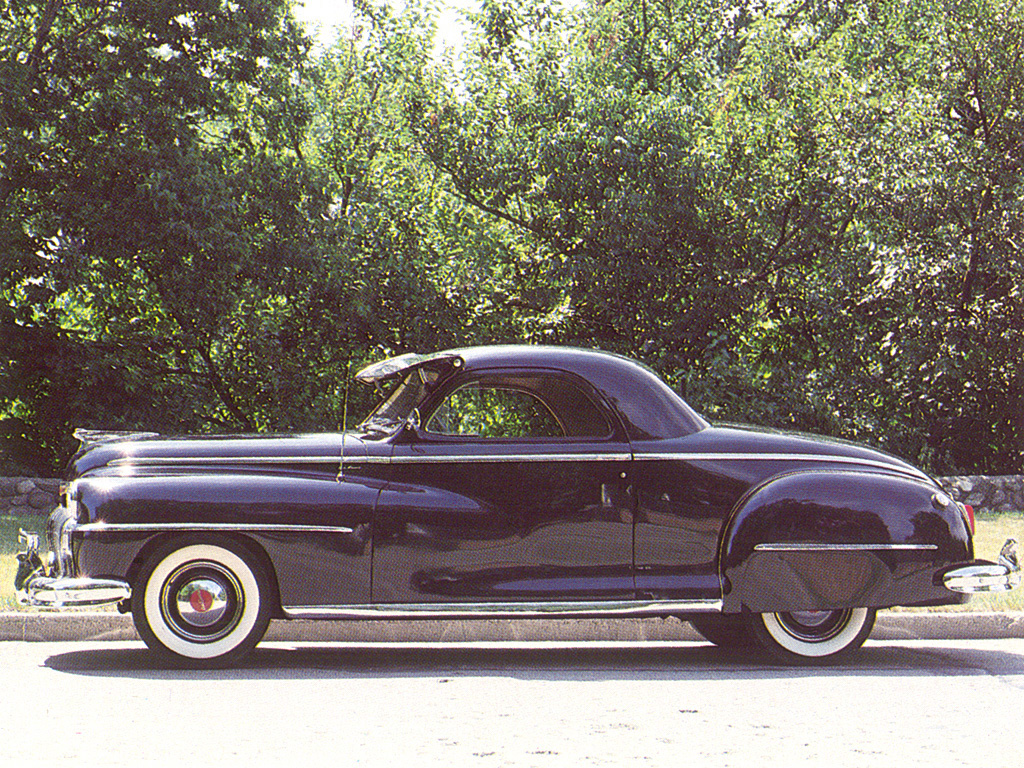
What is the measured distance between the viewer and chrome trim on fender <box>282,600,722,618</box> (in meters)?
6.59

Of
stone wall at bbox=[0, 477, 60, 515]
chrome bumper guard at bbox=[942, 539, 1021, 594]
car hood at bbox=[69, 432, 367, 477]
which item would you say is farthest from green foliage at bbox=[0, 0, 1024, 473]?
chrome bumper guard at bbox=[942, 539, 1021, 594]

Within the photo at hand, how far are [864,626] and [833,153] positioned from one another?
13.0 m

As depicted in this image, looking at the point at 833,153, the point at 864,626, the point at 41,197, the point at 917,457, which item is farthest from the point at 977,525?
the point at 41,197

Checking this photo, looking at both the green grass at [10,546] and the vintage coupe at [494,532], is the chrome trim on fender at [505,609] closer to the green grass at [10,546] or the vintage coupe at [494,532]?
the vintage coupe at [494,532]

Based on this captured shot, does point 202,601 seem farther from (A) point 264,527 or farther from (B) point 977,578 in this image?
(B) point 977,578

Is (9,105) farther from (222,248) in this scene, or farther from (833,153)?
(833,153)

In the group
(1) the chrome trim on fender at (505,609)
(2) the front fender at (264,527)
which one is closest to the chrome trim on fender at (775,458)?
(1) the chrome trim on fender at (505,609)

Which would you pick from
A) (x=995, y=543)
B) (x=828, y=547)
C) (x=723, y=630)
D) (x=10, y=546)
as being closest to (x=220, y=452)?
(x=723, y=630)

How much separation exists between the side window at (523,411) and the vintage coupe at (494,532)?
0.04m

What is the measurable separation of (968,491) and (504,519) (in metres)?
12.2

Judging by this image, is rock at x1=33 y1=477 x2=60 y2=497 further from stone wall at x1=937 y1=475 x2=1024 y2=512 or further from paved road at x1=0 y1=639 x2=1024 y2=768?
stone wall at x1=937 y1=475 x2=1024 y2=512

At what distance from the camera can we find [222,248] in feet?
57.8

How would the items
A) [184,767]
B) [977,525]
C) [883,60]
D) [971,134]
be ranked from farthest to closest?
[883,60]
[971,134]
[977,525]
[184,767]

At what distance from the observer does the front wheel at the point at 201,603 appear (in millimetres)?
6703
